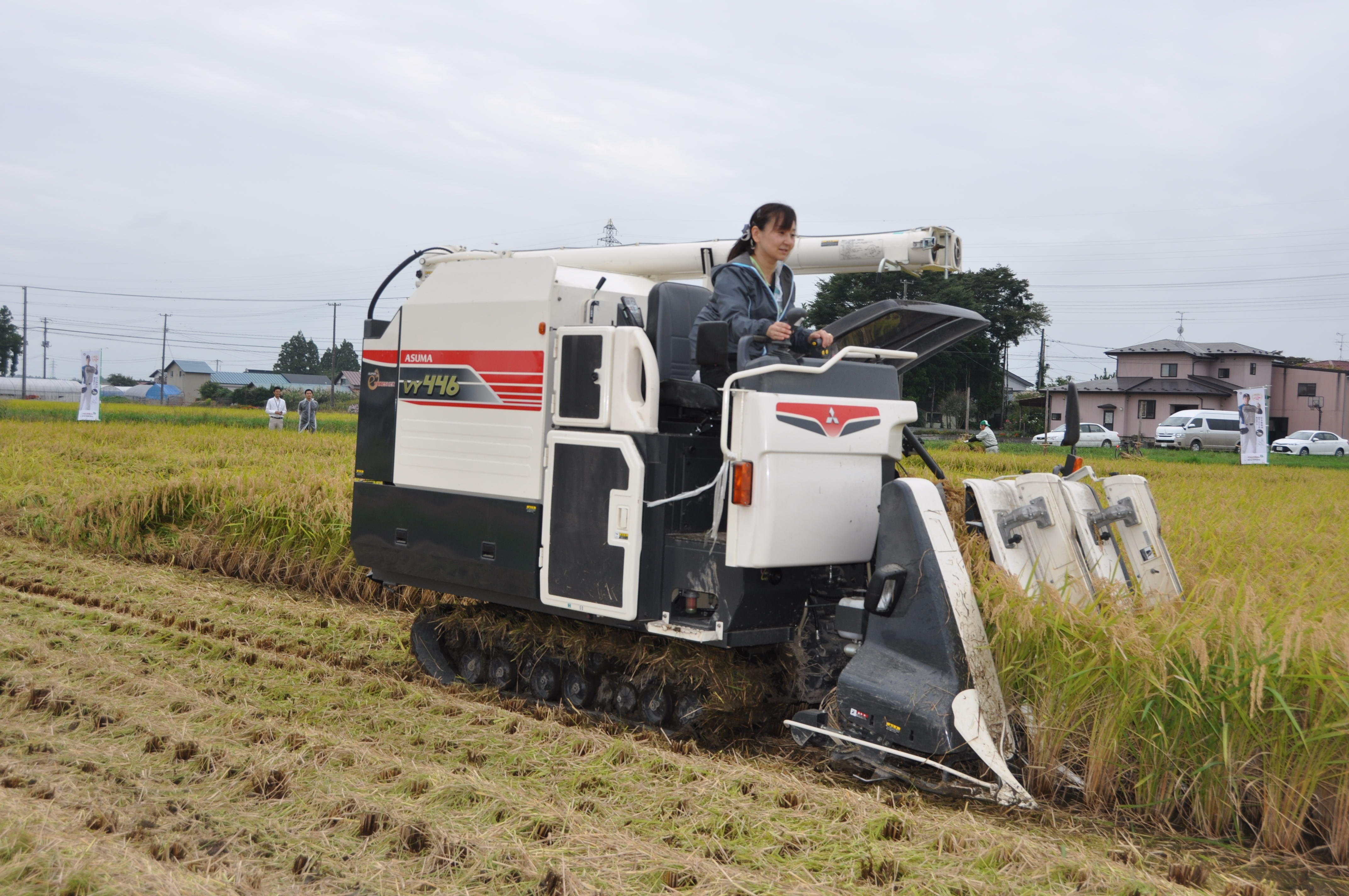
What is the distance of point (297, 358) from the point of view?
11706 centimetres

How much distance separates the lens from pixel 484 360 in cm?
580

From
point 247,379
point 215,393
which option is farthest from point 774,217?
point 247,379

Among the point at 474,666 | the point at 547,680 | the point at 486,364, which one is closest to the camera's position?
the point at 486,364

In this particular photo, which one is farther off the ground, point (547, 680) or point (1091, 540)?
point (1091, 540)

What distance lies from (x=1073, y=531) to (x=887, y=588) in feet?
3.95

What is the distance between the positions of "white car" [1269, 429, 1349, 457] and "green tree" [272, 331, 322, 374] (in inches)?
3819

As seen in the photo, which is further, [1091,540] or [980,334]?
[980,334]

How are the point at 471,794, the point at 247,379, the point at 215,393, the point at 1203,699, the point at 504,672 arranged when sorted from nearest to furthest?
the point at 1203,699, the point at 471,794, the point at 504,672, the point at 215,393, the point at 247,379

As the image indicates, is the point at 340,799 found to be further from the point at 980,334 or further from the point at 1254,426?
the point at 980,334

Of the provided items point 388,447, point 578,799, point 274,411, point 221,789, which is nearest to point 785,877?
point 578,799

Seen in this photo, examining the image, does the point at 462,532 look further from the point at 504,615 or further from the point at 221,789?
the point at 221,789

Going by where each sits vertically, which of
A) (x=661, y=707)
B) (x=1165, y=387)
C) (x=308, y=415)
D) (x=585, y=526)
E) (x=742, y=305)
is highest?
(x=1165, y=387)

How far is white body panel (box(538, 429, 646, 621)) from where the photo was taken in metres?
5.15

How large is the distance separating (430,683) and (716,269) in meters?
2.98
